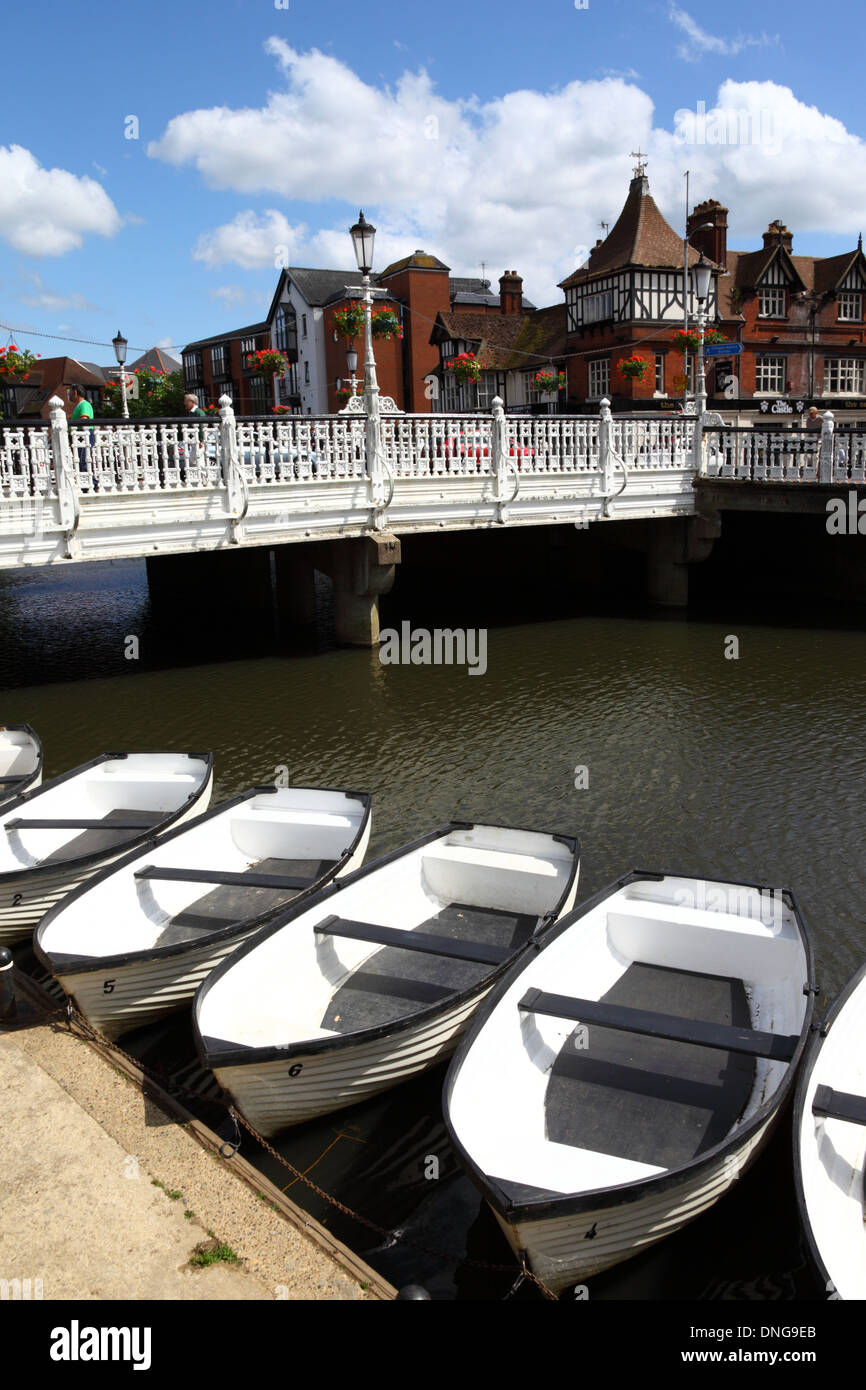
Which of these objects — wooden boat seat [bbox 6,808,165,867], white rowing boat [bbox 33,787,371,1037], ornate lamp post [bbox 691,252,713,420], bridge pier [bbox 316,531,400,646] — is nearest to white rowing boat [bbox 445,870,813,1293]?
white rowing boat [bbox 33,787,371,1037]

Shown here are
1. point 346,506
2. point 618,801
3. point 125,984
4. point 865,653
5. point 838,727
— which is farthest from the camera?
A: point 865,653

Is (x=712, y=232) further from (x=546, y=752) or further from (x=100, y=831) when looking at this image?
(x=100, y=831)

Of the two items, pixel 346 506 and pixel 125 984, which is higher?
pixel 346 506

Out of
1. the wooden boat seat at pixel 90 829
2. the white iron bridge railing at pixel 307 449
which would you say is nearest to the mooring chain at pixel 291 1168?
the wooden boat seat at pixel 90 829

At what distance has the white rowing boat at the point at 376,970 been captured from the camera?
6449 millimetres

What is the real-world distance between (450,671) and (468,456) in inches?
173

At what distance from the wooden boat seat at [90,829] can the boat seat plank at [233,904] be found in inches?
49.2

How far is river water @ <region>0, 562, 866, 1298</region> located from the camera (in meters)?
6.20

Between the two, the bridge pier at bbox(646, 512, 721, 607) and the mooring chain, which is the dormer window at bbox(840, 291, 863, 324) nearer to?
the bridge pier at bbox(646, 512, 721, 607)

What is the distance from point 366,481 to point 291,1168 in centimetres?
1472

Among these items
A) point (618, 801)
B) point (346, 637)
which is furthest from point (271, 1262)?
point (346, 637)

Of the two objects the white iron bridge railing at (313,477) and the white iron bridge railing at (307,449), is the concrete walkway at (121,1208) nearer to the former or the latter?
the white iron bridge railing at (313,477)
